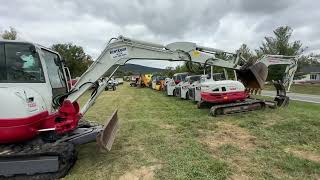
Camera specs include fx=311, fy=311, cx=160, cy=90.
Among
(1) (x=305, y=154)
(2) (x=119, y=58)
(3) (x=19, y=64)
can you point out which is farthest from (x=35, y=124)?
(1) (x=305, y=154)

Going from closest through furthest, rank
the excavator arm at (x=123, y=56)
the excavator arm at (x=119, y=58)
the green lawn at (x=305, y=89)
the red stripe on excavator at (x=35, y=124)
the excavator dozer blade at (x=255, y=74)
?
1. the red stripe on excavator at (x=35, y=124)
2. the excavator arm at (x=119, y=58)
3. the excavator arm at (x=123, y=56)
4. the excavator dozer blade at (x=255, y=74)
5. the green lawn at (x=305, y=89)

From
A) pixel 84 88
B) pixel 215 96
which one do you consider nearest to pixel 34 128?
pixel 84 88

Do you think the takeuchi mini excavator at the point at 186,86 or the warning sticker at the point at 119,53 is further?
the takeuchi mini excavator at the point at 186,86

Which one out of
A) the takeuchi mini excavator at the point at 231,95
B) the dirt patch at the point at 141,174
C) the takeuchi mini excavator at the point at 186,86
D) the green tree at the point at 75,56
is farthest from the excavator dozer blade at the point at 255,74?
the green tree at the point at 75,56

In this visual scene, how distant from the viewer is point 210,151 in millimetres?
6934

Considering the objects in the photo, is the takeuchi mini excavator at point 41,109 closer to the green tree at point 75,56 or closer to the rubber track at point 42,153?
the rubber track at point 42,153

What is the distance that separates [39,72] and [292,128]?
7163mm

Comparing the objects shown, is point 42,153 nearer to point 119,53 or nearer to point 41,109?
point 41,109

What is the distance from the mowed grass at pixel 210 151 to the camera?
18.4ft

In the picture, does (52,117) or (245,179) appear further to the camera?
(52,117)

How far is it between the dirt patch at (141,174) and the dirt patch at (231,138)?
6.59 ft

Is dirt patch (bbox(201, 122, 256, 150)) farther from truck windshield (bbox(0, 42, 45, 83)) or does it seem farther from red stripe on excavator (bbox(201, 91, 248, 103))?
truck windshield (bbox(0, 42, 45, 83))

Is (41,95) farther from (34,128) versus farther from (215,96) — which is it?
(215,96)

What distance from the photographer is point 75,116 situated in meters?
6.42
